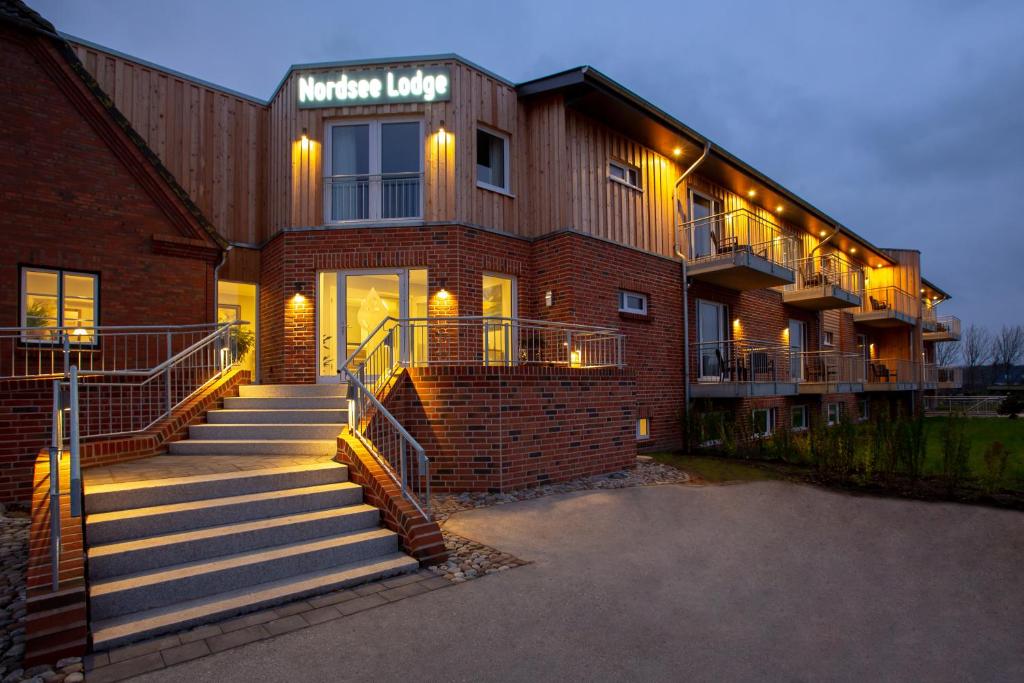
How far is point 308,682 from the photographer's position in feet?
10.7

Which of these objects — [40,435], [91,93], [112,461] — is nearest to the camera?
[112,461]

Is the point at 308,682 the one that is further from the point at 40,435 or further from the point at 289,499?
the point at 40,435

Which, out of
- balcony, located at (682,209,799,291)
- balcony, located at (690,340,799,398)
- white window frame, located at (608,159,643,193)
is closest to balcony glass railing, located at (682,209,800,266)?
balcony, located at (682,209,799,291)

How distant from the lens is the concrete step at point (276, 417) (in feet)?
25.8

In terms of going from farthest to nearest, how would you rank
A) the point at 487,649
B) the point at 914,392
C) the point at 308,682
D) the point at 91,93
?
the point at 914,392 < the point at 91,93 < the point at 487,649 < the point at 308,682

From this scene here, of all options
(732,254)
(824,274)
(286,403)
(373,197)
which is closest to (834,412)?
(824,274)

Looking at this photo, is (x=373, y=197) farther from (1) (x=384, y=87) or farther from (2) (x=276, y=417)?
(2) (x=276, y=417)

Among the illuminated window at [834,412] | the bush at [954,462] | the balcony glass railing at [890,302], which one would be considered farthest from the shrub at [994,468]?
the balcony glass railing at [890,302]

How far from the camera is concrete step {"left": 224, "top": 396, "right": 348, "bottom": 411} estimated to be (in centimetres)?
830

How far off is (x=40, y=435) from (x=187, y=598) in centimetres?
452

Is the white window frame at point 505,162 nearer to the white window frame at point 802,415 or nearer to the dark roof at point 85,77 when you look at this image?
the dark roof at point 85,77

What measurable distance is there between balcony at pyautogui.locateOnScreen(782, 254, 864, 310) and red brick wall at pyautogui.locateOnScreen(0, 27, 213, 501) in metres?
16.6

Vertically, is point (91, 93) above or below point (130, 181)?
above

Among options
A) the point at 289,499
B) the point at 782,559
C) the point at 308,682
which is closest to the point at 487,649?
the point at 308,682
